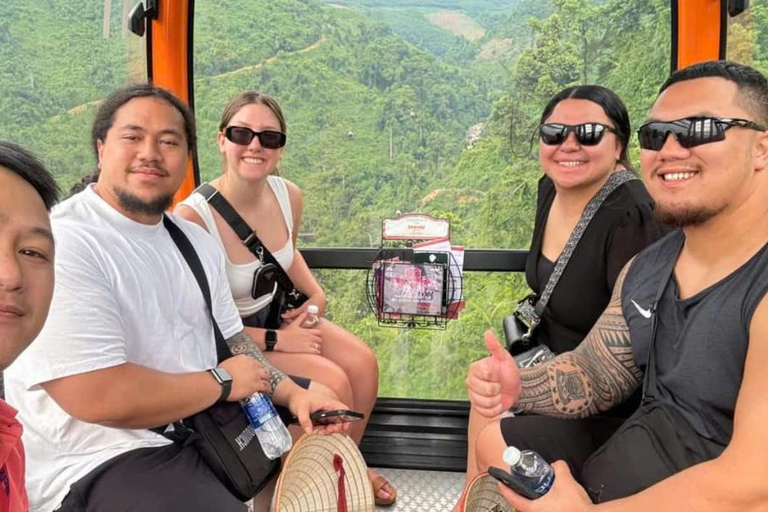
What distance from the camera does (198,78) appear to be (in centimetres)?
273

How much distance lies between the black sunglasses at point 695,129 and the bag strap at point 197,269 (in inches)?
52.3

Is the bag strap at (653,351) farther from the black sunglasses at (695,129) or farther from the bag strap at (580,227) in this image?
the bag strap at (580,227)

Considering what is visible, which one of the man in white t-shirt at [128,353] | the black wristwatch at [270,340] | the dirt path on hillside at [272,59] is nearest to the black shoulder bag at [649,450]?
the man in white t-shirt at [128,353]

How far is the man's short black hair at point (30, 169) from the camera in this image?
0.93 meters

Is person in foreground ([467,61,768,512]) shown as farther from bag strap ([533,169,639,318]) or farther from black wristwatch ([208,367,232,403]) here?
black wristwatch ([208,367,232,403])

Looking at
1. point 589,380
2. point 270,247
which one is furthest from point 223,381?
point 589,380

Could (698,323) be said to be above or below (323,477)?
above

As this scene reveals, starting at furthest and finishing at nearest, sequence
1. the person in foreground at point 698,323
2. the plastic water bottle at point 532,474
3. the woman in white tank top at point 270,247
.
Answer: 1. the woman in white tank top at point 270,247
2. the plastic water bottle at point 532,474
3. the person in foreground at point 698,323

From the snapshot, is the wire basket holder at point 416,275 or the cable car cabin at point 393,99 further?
the wire basket holder at point 416,275

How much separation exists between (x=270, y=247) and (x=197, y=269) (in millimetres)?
678

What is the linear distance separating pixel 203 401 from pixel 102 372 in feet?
0.95

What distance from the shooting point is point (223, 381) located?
1.61 m

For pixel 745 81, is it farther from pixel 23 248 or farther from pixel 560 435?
pixel 23 248

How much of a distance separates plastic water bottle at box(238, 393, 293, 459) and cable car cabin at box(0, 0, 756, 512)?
923mm
